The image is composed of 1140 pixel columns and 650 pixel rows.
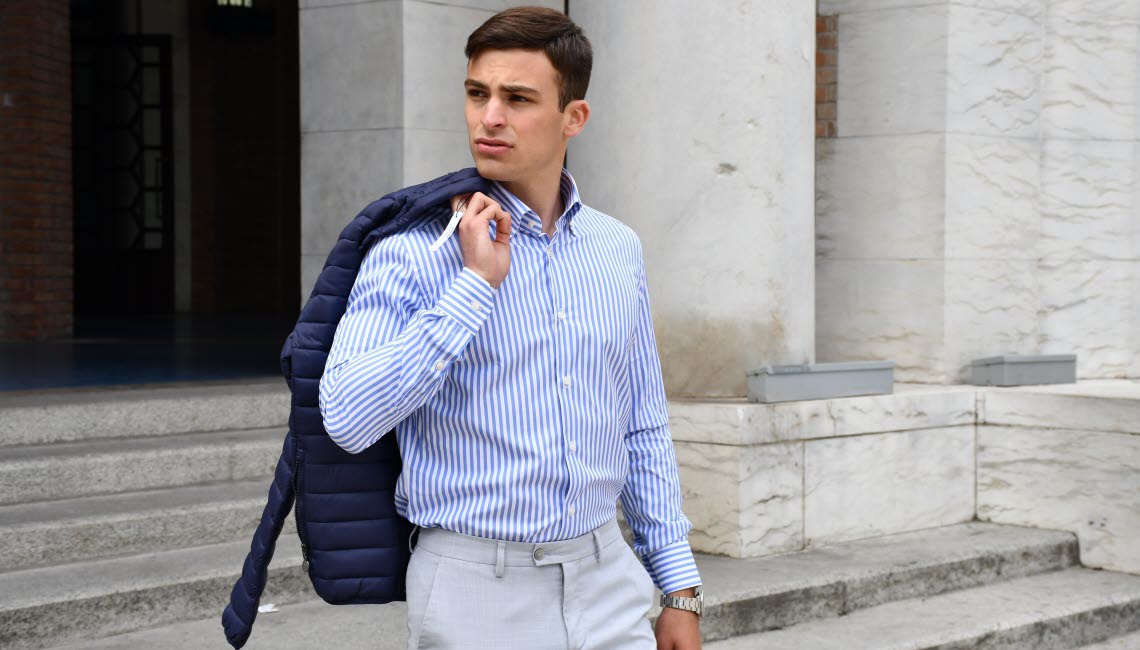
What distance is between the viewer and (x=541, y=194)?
2.27 metres

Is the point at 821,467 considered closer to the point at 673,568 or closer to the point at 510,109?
the point at 673,568

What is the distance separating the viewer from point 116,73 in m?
15.4

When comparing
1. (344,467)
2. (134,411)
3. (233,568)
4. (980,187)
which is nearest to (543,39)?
(344,467)

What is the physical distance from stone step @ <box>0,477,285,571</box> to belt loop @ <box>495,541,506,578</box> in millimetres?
3067

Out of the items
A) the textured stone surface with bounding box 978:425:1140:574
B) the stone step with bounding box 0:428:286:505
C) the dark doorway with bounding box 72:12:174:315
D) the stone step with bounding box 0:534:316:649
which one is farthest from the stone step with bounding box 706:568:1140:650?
the dark doorway with bounding box 72:12:174:315

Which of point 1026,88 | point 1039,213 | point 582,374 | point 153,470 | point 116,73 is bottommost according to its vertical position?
point 153,470

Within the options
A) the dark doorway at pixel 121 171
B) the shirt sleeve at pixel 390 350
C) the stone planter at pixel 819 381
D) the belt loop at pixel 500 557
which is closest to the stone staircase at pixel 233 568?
the stone planter at pixel 819 381

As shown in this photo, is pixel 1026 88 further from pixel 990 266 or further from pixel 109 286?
pixel 109 286

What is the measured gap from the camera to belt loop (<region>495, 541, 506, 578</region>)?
7.04 ft

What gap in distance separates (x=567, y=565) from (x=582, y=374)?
0.99ft

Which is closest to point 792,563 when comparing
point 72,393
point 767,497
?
point 767,497

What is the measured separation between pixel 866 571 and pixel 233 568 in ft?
7.98

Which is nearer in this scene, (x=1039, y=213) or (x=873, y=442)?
(x=873, y=442)

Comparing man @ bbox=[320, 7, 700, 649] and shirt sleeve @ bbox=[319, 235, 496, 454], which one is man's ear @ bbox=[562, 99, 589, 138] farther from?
shirt sleeve @ bbox=[319, 235, 496, 454]
